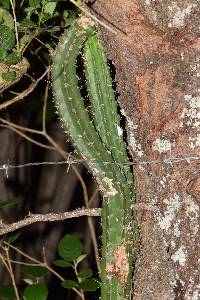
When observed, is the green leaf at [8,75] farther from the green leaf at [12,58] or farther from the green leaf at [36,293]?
the green leaf at [36,293]

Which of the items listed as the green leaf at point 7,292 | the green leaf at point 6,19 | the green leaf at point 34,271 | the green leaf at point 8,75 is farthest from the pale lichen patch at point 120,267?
the green leaf at point 7,292

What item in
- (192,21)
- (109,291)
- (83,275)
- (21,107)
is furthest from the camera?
(21,107)

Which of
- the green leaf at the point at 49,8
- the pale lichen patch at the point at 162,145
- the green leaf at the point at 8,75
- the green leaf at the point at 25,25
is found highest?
the green leaf at the point at 49,8

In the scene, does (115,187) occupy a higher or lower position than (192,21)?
lower

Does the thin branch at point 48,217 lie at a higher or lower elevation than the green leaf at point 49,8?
lower

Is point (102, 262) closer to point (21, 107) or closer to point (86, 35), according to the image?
point (86, 35)

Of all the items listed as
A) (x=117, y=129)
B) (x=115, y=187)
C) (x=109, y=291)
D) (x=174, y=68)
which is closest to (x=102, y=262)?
(x=109, y=291)

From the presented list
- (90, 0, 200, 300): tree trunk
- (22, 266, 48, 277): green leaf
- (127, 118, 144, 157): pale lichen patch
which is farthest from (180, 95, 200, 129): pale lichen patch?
(22, 266, 48, 277): green leaf

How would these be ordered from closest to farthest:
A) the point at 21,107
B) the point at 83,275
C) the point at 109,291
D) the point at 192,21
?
Result: the point at 192,21 → the point at 109,291 → the point at 83,275 → the point at 21,107
